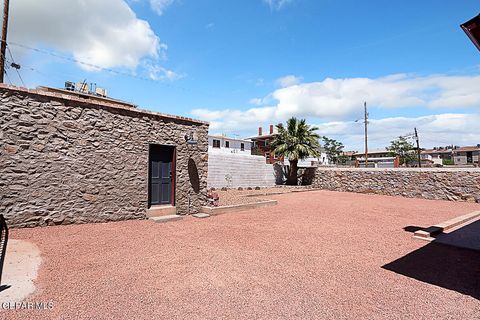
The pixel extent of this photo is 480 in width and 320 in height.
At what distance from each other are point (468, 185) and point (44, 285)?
17.9 m

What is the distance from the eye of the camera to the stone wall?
1638cm

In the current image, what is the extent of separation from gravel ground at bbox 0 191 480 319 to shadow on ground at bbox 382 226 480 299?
0.06 feet

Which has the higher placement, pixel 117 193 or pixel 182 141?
pixel 182 141

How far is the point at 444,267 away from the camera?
4.25m

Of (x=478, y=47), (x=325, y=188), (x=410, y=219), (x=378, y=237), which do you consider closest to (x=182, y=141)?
(x=378, y=237)

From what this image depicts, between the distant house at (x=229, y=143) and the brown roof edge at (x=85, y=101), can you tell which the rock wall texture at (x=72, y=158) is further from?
the distant house at (x=229, y=143)

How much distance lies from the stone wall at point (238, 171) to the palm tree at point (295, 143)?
1.75 meters

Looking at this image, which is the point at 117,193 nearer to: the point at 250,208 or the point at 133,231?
the point at 133,231

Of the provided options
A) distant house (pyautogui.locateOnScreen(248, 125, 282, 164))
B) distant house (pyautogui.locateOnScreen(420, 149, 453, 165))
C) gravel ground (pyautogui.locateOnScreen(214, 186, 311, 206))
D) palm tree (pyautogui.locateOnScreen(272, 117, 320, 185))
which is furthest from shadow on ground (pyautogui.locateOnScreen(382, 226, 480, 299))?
distant house (pyautogui.locateOnScreen(420, 149, 453, 165))

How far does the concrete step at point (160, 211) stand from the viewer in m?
7.64

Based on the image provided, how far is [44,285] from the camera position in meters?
3.32

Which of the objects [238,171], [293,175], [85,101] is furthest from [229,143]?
[85,101]

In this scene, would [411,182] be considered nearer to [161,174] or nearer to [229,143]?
[161,174]

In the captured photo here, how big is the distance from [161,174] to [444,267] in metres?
7.46
